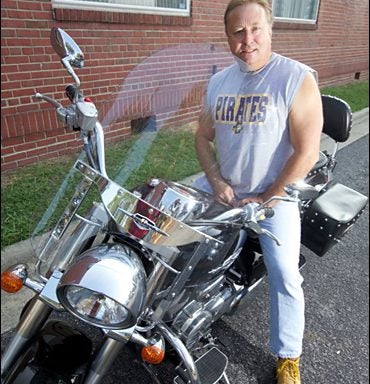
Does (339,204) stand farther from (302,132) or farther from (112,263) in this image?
(112,263)

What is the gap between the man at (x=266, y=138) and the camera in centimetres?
161

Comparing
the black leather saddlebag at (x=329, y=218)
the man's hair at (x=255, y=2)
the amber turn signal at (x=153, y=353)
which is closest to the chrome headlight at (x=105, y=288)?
the amber turn signal at (x=153, y=353)

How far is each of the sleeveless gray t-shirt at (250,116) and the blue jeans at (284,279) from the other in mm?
204

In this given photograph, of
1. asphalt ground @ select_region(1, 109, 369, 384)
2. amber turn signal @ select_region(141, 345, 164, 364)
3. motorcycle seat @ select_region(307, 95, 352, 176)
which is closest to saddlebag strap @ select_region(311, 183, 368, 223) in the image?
motorcycle seat @ select_region(307, 95, 352, 176)

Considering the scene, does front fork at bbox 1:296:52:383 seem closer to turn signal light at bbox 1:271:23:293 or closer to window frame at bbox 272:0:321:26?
turn signal light at bbox 1:271:23:293

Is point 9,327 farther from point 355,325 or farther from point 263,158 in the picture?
point 355,325

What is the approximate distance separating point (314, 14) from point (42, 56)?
2.66 metres

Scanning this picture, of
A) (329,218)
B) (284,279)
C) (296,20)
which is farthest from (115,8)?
(284,279)

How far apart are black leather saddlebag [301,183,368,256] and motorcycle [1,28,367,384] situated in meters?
0.75

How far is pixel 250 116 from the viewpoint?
165cm

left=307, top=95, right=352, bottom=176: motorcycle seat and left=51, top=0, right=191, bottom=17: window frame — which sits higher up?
left=51, top=0, right=191, bottom=17: window frame

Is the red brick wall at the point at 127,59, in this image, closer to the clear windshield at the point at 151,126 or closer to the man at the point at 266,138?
the clear windshield at the point at 151,126

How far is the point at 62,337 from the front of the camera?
5.20 feet

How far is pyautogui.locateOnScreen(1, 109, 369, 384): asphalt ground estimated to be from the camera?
2096mm
